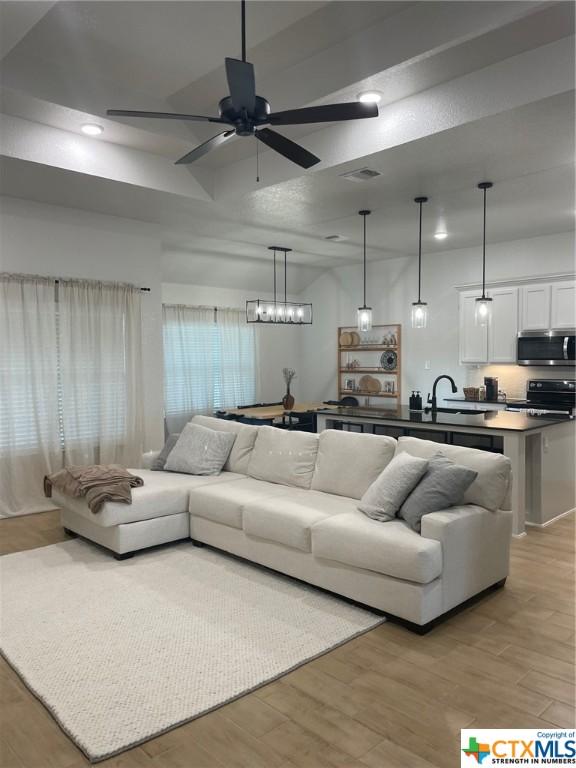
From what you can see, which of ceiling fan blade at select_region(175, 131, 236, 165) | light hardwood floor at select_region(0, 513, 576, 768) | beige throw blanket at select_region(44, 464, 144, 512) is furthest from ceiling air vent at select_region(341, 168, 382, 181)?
light hardwood floor at select_region(0, 513, 576, 768)

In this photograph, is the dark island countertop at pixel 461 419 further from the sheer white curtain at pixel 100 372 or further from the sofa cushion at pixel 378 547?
the sheer white curtain at pixel 100 372

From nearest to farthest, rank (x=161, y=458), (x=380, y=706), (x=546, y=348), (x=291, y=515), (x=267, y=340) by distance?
(x=380, y=706) → (x=291, y=515) → (x=161, y=458) → (x=546, y=348) → (x=267, y=340)

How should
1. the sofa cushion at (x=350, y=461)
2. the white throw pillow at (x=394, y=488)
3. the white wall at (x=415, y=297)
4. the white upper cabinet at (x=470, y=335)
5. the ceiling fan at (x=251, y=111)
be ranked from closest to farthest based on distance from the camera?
the ceiling fan at (x=251, y=111) → the white throw pillow at (x=394, y=488) → the sofa cushion at (x=350, y=461) → the white wall at (x=415, y=297) → the white upper cabinet at (x=470, y=335)

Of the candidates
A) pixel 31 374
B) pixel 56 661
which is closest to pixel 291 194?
pixel 31 374

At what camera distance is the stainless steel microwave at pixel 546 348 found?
651cm

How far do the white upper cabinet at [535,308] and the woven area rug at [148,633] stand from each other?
475 centimetres

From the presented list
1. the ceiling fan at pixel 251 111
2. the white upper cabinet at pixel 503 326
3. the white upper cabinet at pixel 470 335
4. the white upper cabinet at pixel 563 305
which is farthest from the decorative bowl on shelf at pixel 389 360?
the ceiling fan at pixel 251 111

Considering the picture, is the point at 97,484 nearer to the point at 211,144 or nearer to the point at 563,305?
the point at 211,144

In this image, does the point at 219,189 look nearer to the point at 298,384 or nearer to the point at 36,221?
the point at 36,221

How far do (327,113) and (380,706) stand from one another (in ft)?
8.74

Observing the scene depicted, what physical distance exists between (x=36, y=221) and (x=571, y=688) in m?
5.44

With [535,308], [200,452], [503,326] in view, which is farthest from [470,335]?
[200,452]

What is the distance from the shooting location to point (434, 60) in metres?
3.40

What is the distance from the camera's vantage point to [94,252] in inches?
230
